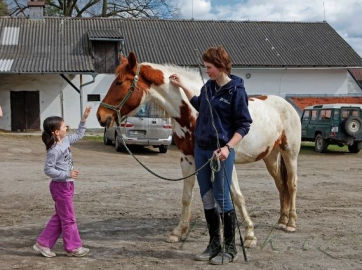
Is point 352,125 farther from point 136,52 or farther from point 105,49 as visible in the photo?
point 105,49

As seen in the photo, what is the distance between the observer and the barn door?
95.0ft

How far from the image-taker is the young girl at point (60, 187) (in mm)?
5145

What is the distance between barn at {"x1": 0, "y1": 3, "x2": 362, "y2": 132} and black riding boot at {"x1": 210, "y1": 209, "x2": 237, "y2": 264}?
24.1m

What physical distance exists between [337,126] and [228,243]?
15800 millimetres

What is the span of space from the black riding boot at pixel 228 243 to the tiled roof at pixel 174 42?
954 inches

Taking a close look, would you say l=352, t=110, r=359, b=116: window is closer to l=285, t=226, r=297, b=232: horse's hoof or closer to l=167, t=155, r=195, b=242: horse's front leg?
l=285, t=226, r=297, b=232: horse's hoof

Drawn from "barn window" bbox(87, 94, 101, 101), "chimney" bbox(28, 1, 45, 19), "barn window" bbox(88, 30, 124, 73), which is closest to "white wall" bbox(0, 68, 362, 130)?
"barn window" bbox(87, 94, 101, 101)

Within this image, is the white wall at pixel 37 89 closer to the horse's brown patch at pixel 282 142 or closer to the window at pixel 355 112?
the window at pixel 355 112

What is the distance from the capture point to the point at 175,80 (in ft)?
18.3

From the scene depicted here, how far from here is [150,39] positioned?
33.1 metres

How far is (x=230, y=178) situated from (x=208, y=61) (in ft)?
3.92

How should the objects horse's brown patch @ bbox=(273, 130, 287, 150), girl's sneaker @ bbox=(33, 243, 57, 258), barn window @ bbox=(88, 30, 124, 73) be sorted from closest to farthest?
girl's sneaker @ bbox=(33, 243, 57, 258)
horse's brown patch @ bbox=(273, 130, 287, 150)
barn window @ bbox=(88, 30, 124, 73)

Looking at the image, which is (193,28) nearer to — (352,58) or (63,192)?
(352,58)

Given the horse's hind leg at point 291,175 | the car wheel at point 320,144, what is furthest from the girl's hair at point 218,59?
the car wheel at point 320,144
